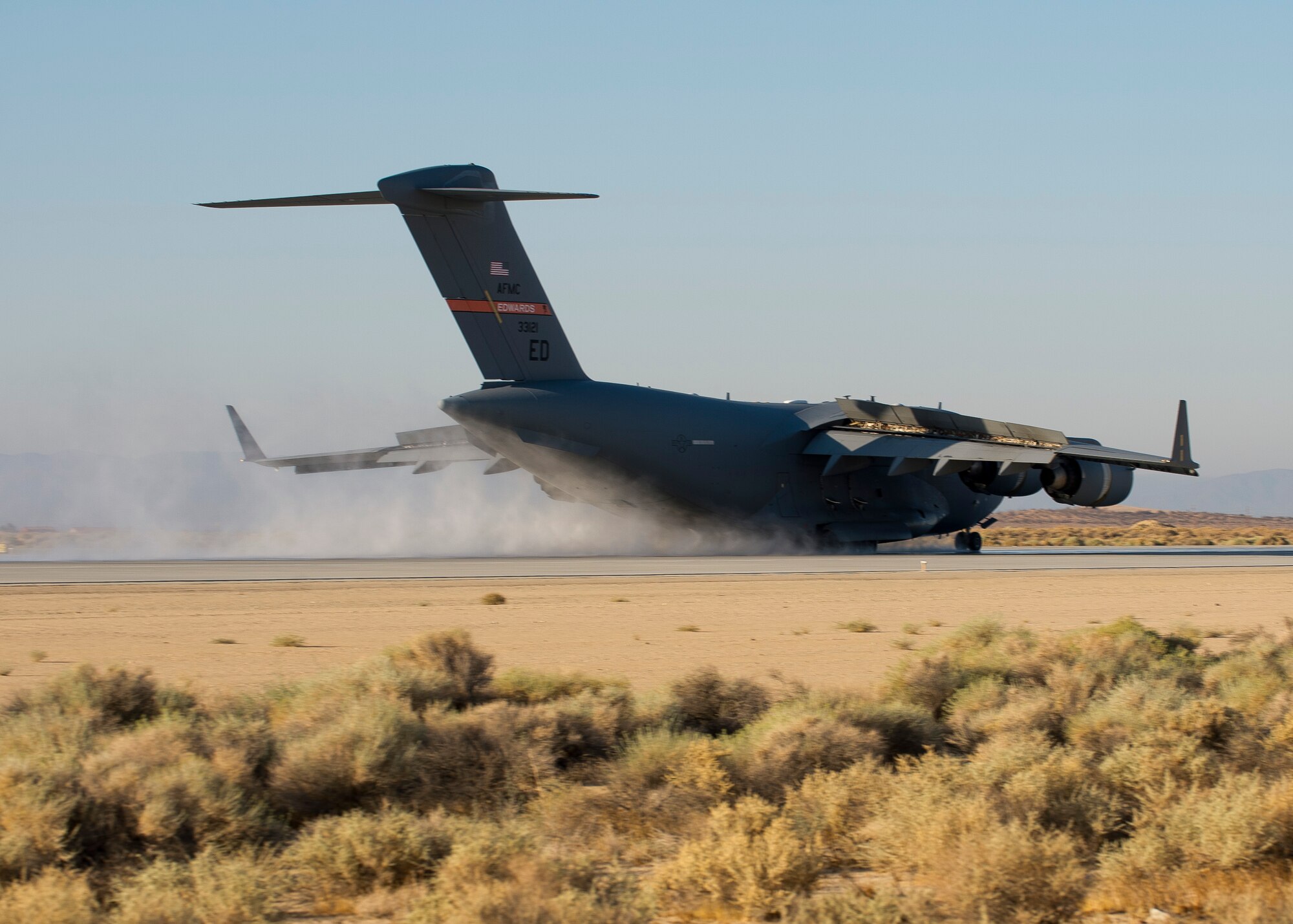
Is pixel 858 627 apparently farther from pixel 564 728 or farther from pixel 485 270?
pixel 485 270

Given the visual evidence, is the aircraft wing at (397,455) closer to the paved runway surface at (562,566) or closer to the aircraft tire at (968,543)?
the paved runway surface at (562,566)

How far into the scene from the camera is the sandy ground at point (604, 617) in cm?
1285

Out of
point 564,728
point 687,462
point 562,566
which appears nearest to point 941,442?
point 687,462

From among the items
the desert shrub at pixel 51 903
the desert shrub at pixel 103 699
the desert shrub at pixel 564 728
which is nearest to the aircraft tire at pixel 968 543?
the desert shrub at pixel 564 728

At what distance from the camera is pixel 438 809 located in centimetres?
668

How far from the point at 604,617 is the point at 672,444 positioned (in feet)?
47.9

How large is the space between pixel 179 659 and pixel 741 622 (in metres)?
7.26

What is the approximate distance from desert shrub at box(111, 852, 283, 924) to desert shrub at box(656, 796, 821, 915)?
169 cm

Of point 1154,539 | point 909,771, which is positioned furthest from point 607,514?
point 1154,539

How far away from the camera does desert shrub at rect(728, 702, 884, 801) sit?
7.49 metres

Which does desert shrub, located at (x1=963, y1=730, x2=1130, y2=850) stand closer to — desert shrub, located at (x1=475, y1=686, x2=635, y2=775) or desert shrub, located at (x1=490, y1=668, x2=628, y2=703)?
desert shrub, located at (x1=475, y1=686, x2=635, y2=775)

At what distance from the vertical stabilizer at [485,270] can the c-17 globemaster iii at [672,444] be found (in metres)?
0.03

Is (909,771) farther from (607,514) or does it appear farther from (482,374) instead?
(607,514)

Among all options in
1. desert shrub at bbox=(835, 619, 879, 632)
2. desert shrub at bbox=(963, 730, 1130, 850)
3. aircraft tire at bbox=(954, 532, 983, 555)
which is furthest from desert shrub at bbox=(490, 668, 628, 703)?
aircraft tire at bbox=(954, 532, 983, 555)
